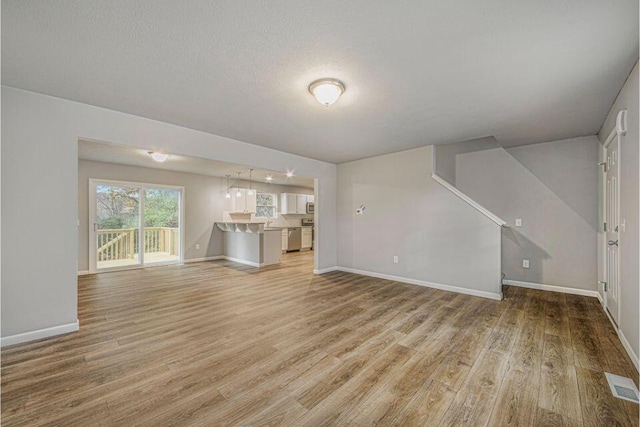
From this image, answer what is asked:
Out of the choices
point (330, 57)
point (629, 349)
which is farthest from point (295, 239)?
point (629, 349)

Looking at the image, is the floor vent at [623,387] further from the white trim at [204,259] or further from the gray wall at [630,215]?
the white trim at [204,259]

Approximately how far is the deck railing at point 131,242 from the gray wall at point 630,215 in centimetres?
807

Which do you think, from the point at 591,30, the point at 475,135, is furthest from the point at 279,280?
the point at 591,30

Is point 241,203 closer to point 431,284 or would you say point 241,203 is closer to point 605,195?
point 431,284

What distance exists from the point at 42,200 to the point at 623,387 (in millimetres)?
5191

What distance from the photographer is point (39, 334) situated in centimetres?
265

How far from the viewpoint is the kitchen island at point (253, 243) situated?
6602mm

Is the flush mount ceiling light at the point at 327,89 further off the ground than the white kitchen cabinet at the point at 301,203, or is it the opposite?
the flush mount ceiling light at the point at 327,89

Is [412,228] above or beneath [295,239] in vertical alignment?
above

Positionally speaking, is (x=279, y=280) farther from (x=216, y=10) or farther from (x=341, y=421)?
(x=216, y=10)

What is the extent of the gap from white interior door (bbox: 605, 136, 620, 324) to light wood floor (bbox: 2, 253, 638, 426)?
296mm

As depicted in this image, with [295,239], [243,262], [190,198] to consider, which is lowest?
[243,262]

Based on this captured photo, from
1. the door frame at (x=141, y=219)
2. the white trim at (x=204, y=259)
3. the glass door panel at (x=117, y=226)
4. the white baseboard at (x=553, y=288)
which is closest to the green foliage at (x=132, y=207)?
the glass door panel at (x=117, y=226)

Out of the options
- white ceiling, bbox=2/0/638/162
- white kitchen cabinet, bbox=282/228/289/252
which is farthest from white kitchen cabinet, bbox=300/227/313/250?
white ceiling, bbox=2/0/638/162
